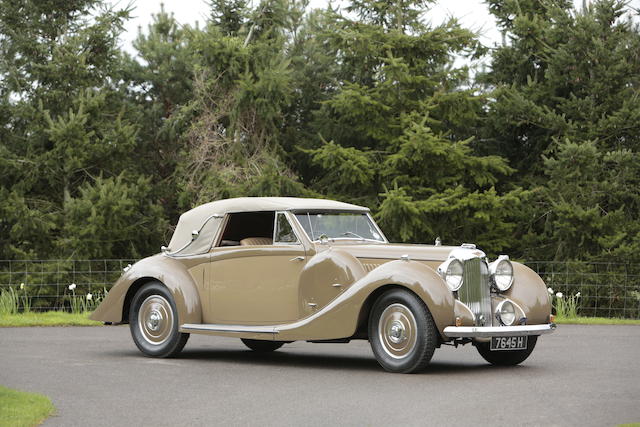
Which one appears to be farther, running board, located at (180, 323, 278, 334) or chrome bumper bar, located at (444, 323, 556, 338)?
running board, located at (180, 323, 278, 334)

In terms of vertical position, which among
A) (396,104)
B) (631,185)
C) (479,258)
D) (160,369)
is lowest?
(160,369)

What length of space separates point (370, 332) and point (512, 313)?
1504 millimetres

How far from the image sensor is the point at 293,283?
1066 cm

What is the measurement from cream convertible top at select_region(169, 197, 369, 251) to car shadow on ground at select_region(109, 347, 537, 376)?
1.45m

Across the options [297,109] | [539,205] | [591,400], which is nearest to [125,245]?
[297,109]

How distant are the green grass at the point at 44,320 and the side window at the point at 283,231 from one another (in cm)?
691

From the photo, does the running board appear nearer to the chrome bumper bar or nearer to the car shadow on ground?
the car shadow on ground

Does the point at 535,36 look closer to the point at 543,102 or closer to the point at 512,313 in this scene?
the point at 543,102

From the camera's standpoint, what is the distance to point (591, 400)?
7.80 meters

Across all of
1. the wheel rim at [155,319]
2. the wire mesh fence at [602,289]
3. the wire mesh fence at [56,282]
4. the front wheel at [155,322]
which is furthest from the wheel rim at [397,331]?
the wire mesh fence at [56,282]

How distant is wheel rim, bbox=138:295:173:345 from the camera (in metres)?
11.6

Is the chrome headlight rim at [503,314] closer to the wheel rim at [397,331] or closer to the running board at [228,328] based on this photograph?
the wheel rim at [397,331]

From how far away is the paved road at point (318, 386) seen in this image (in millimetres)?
7109

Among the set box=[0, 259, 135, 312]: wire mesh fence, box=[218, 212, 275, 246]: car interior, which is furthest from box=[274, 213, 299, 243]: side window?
box=[0, 259, 135, 312]: wire mesh fence
